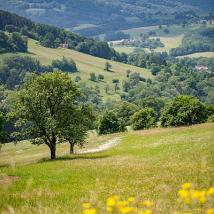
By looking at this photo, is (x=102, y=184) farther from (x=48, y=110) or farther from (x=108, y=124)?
(x=108, y=124)

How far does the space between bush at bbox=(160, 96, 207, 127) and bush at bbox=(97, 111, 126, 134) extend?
31.0 meters

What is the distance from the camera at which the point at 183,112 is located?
297 feet

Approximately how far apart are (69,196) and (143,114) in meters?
97.3

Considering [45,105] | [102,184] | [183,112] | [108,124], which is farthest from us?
[108,124]

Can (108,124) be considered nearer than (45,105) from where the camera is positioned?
No

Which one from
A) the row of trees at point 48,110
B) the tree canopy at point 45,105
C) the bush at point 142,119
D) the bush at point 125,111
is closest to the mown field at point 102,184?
the row of trees at point 48,110

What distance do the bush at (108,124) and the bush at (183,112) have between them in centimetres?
3101

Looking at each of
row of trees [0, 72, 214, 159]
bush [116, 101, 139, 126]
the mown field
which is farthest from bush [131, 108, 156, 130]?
the mown field

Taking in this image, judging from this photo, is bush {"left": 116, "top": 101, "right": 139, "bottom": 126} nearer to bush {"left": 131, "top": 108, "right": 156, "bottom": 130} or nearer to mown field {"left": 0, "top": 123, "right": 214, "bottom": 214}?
bush {"left": 131, "top": 108, "right": 156, "bottom": 130}

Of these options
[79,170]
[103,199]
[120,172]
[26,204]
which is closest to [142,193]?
[103,199]

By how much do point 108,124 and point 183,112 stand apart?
37720 millimetres

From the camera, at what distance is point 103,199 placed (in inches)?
851

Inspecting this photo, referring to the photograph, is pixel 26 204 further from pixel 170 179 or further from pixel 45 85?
pixel 45 85

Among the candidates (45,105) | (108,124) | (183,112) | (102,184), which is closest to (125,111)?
(108,124)
